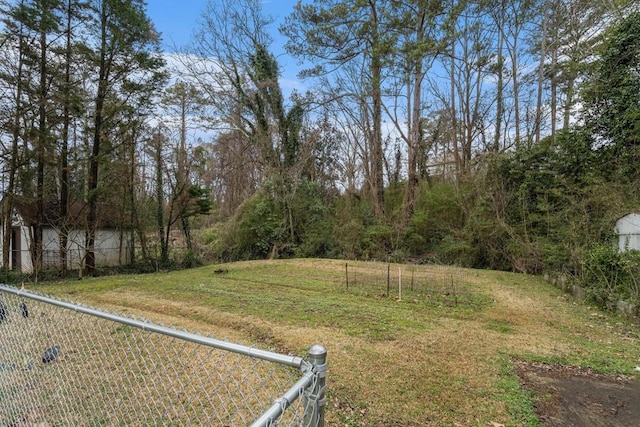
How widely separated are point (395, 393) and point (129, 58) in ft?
38.6

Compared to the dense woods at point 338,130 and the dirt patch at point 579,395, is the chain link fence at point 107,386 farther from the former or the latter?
the dense woods at point 338,130

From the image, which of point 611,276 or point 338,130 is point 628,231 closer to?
point 611,276

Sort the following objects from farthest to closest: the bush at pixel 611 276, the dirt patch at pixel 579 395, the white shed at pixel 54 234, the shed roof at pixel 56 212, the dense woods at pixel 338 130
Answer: the white shed at pixel 54 234 → the shed roof at pixel 56 212 → the dense woods at pixel 338 130 → the bush at pixel 611 276 → the dirt patch at pixel 579 395

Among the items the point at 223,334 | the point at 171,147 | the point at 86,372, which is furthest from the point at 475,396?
the point at 171,147

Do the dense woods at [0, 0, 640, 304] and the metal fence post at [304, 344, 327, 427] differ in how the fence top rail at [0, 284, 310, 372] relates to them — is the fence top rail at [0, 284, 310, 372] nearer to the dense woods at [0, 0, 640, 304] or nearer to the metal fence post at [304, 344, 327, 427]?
the metal fence post at [304, 344, 327, 427]

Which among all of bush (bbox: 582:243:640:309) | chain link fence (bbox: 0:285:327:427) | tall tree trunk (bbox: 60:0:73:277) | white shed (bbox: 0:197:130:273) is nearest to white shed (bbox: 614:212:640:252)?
bush (bbox: 582:243:640:309)

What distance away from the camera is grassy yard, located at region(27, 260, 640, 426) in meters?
2.40

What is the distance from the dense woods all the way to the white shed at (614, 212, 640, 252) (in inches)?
10.1

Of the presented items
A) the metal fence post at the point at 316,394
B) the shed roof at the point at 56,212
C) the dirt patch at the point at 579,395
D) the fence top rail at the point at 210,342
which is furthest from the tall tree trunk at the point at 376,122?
the metal fence post at the point at 316,394

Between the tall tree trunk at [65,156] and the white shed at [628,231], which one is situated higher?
the tall tree trunk at [65,156]

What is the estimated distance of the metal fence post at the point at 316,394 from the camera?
0.92 m

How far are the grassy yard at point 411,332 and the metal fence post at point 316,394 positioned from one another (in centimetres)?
148

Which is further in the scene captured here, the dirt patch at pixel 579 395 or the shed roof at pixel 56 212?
the shed roof at pixel 56 212

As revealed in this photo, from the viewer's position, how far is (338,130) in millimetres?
16016
